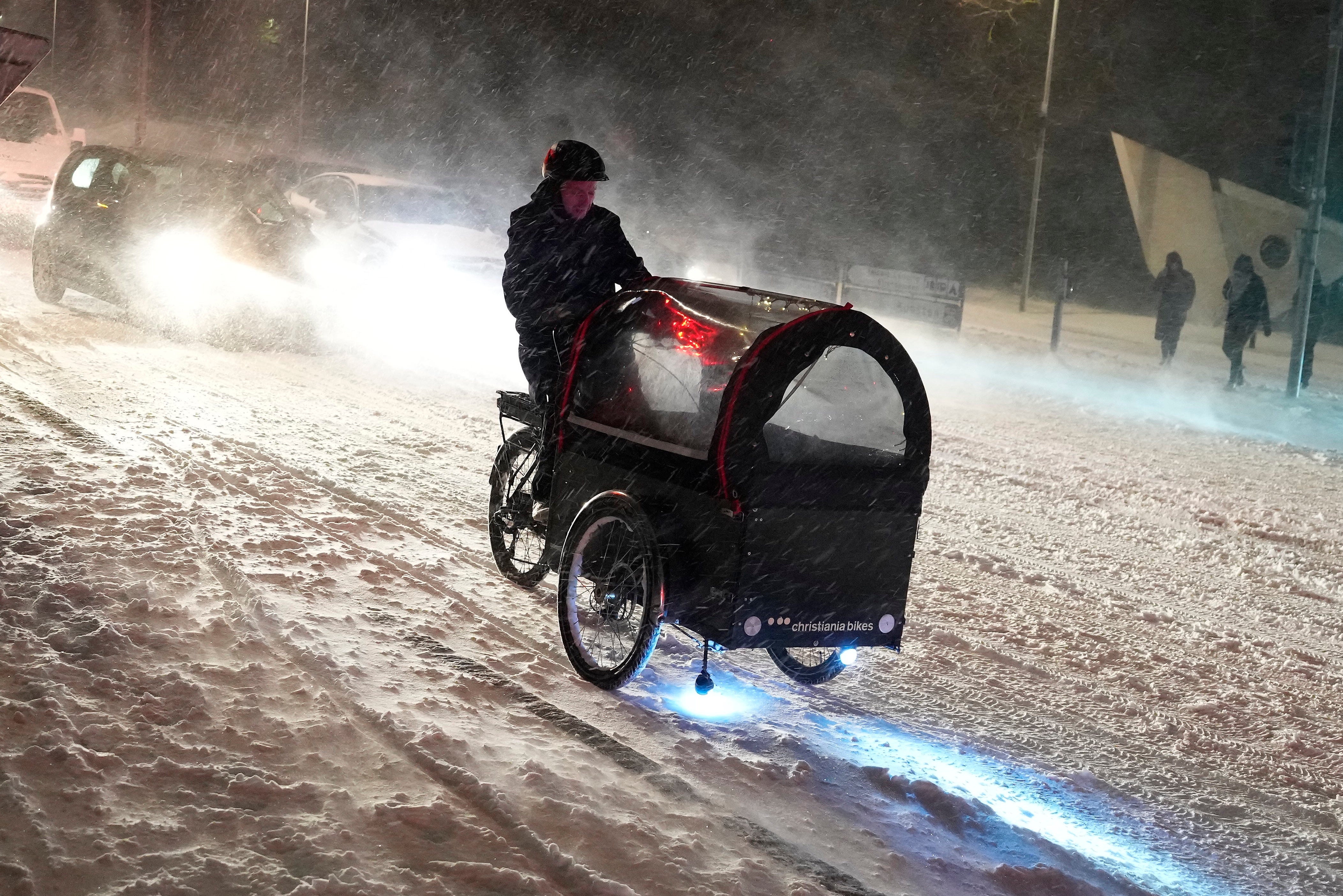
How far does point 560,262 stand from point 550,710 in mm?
1927

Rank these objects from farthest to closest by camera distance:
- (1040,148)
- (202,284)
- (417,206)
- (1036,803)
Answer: (1040,148) → (417,206) → (202,284) → (1036,803)

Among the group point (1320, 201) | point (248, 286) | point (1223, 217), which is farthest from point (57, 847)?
point (1223, 217)

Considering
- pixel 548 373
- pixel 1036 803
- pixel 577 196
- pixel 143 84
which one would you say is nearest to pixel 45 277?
pixel 548 373

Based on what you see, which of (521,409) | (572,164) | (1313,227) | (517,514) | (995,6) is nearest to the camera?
(572,164)

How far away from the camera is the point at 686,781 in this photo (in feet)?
13.0

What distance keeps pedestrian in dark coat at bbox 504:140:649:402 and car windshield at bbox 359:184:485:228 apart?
34.9 feet

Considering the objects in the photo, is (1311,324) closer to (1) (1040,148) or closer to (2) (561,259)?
(1) (1040,148)

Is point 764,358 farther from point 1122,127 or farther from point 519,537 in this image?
point 1122,127

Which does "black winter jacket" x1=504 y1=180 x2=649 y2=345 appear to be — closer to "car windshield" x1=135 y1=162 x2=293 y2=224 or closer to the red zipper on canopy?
the red zipper on canopy

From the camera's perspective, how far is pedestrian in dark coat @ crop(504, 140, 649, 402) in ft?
17.0

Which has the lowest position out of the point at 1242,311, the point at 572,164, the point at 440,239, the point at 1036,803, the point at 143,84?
the point at 1036,803

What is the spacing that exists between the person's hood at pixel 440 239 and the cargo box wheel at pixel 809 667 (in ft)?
35.2

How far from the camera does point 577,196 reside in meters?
5.20

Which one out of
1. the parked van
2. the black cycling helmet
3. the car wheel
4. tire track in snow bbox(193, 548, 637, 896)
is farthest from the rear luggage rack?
the parked van
